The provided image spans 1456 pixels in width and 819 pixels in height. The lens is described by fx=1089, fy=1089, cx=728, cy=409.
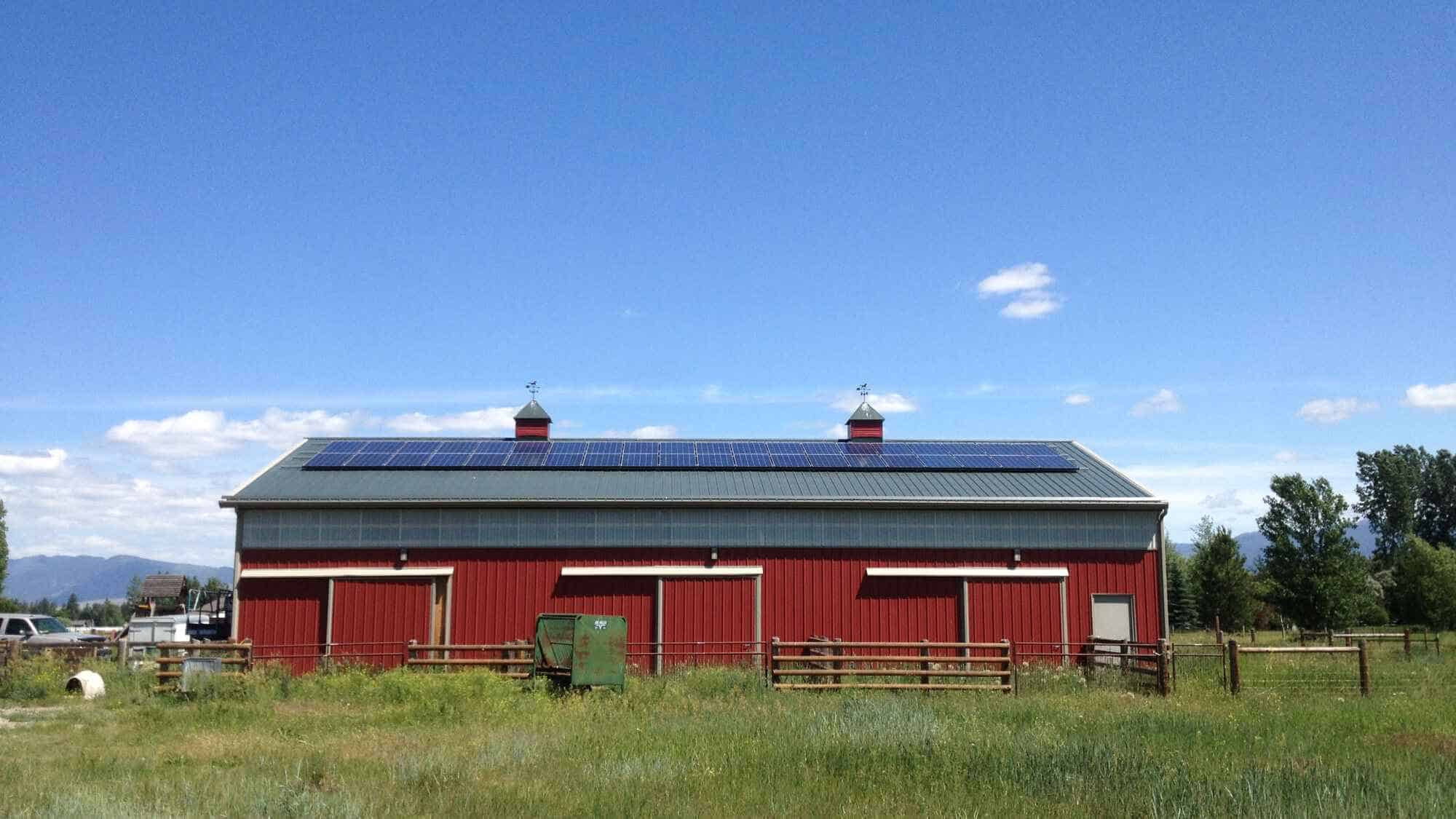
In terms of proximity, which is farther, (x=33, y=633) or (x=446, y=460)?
(x=33, y=633)

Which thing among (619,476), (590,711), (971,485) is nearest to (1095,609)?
(971,485)

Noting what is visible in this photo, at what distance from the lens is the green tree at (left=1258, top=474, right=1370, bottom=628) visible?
186ft

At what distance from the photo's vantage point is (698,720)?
1736 cm

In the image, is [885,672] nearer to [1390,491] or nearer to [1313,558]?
[1313,558]

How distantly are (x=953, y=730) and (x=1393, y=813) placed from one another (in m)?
5.96

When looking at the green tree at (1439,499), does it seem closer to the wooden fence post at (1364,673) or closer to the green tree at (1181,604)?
the green tree at (1181,604)

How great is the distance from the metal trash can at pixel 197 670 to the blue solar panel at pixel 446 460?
918cm

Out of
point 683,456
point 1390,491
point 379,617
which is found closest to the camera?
point 379,617

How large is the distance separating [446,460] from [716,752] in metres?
19.5

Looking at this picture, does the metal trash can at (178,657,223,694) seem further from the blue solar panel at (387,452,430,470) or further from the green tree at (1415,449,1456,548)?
the green tree at (1415,449,1456,548)

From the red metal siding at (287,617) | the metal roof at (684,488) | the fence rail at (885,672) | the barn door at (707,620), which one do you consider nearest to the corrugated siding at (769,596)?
the barn door at (707,620)

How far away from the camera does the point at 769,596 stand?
2819cm

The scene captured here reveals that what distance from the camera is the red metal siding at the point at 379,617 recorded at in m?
27.4

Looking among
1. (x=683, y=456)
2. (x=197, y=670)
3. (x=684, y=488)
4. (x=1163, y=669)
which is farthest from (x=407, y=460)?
(x=1163, y=669)
